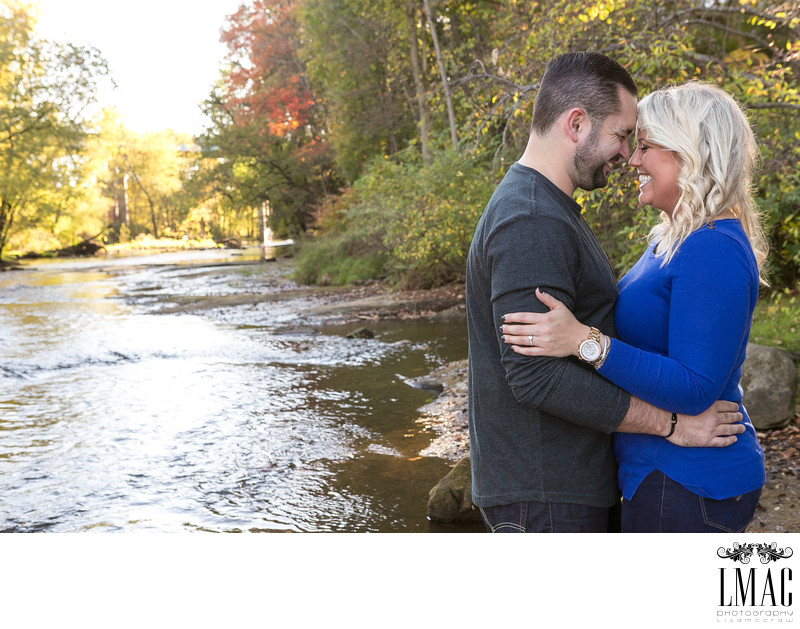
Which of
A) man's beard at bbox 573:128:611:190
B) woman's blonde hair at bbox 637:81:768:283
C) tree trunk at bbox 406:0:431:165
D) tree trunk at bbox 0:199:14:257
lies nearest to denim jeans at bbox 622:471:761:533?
woman's blonde hair at bbox 637:81:768:283

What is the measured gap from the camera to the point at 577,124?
6.05 feet

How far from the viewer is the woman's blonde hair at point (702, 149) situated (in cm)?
179

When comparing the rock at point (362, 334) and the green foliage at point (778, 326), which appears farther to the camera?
the rock at point (362, 334)

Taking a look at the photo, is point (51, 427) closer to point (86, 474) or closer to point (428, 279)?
point (86, 474)

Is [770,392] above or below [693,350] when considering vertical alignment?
below

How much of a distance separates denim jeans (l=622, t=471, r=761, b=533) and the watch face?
35 cm

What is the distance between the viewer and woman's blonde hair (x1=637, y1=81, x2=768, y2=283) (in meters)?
1.79

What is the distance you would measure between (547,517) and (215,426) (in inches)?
227

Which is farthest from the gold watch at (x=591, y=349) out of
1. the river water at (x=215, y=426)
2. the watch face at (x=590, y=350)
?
the river water at (x=215, y=426)
